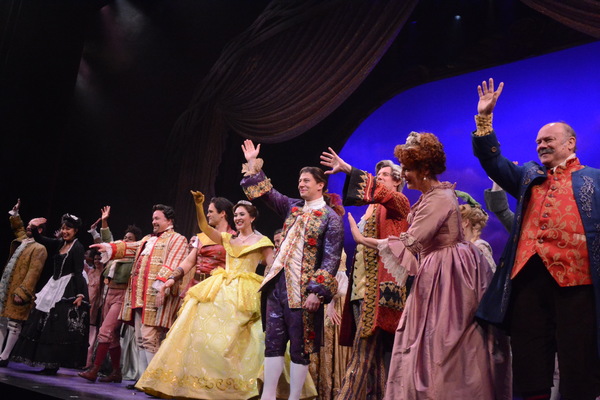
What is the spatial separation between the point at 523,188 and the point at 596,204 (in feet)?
1.02

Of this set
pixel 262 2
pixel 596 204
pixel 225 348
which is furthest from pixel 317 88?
pixel 596 204

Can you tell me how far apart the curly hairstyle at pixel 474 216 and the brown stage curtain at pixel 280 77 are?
82.9 inches

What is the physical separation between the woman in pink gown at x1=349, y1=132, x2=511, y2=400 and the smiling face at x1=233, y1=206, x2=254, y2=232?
1896mm

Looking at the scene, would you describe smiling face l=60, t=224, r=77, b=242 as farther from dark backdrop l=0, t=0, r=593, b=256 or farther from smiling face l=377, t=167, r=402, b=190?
smiling face l=377, t=167, r=402, b=190

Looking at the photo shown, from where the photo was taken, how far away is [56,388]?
430cm

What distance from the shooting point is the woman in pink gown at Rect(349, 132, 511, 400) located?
8.01 feet

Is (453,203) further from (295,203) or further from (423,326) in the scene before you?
(295,203)

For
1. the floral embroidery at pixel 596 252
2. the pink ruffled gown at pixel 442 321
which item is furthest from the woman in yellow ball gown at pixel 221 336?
the floral embroidery at pixel 596 252

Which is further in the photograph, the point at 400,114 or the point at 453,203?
the point at 400,114

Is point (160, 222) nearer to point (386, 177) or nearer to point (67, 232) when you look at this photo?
point (67, 232)

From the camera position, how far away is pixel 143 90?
820 cm

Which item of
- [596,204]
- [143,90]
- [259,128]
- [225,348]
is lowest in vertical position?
[225,348]

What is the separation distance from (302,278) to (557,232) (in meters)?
1.60

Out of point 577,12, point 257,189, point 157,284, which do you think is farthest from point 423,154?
point 157,284
